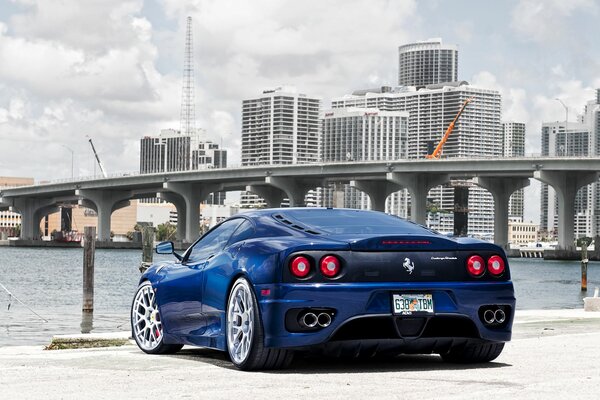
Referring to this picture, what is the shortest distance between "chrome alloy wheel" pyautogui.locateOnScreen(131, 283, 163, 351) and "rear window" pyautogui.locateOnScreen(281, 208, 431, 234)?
169 centimetres

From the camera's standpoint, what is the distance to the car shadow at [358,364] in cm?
917

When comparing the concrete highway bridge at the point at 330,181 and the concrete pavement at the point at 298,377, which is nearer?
the concrete pavement at the point at 298,377

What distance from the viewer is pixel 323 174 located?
12938cm

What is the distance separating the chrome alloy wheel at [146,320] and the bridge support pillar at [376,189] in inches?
4909

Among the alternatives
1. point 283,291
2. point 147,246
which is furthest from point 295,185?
point 283,291

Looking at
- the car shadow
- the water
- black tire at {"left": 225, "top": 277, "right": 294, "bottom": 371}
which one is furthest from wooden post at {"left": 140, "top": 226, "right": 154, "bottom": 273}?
black tire at {"left": 225, "top": 277, "right": 294, "bottom": 371}

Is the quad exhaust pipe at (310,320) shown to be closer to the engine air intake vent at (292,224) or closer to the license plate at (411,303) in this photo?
the license plate at (411,303)

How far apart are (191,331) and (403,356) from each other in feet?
6.18

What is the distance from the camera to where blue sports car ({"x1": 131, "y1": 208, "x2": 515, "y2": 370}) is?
29.0ft

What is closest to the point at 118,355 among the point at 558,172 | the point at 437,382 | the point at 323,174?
the point at 437,382

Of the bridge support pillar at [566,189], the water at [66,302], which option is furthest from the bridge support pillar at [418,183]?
the water at [66,302]

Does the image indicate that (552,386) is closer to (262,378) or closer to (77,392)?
(262,378)

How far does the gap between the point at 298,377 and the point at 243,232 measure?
5.62 feet

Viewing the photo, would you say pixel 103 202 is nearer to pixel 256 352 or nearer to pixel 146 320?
pixel 146 320
